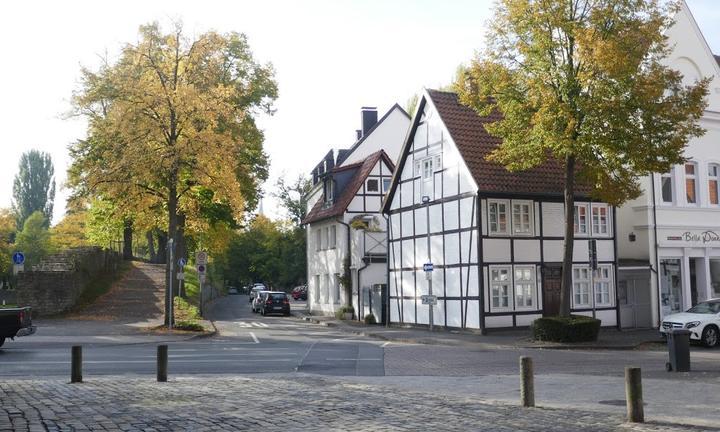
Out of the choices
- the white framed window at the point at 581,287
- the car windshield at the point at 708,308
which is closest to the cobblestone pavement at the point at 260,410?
the car windshield at the point at 708,308

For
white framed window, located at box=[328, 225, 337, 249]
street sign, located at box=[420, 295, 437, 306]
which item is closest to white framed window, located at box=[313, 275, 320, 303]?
white framed window, located at box=[328, 225, 337, 249]

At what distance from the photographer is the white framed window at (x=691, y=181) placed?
34.6 meters

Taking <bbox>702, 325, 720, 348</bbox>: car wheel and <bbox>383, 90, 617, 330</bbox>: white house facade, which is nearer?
<bbox>702, 325, 720, 348</bbox>: car wheel

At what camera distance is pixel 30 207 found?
112 meters

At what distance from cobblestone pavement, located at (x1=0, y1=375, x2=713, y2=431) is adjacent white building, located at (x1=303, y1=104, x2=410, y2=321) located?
84.6 feet

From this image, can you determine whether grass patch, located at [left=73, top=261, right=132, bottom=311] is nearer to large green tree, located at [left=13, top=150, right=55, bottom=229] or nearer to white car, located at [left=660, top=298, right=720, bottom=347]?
white car, located at [left=660, top=298, right=720, bottom=347]

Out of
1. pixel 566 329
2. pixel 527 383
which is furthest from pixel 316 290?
pixel 527 383

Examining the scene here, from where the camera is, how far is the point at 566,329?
84.1 ft

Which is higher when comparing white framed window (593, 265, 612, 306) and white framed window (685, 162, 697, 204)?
white framed window (685, 162, 697, 204)

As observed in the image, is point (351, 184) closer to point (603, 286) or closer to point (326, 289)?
point (326, 289)

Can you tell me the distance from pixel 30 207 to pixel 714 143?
101 meters

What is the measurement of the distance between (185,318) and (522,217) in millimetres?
16334

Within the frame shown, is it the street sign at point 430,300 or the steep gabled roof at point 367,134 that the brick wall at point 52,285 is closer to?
the street sign at point 430,300

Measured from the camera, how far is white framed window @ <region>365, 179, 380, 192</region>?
45906mm
